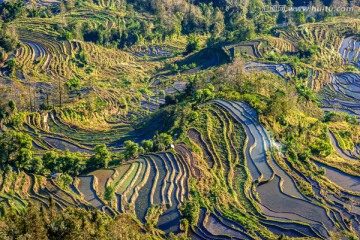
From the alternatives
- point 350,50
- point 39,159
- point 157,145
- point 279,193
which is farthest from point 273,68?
point 39,159

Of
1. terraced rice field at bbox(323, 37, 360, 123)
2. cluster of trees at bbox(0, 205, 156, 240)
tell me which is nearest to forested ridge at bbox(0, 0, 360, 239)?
cluster of trees at bbox(0, 205, 156, 240)

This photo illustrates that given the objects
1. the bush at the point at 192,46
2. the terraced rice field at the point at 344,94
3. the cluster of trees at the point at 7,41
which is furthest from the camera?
the bush at the point at 192,46

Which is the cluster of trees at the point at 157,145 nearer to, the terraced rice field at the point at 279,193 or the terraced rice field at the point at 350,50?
the terraced rice field at the point at 279,193

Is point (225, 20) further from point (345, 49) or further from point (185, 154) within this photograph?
point (185, 154)

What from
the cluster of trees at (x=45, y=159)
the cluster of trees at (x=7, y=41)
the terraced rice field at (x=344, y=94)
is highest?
the cluster of trees at (x=7, y=41)

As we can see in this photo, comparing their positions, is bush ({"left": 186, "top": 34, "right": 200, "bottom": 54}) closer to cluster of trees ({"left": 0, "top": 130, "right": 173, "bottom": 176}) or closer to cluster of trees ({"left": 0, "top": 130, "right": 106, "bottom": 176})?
cluster of trees ({"left": 0, "top": 130, "right": 173, "bottom": 176})

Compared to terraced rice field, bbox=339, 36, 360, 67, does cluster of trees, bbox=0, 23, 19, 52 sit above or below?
above

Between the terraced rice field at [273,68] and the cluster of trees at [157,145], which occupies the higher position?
the terraced rice field at [273,68]

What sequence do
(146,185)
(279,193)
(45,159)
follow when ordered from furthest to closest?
(45,159)
(279,193)
(146,185)

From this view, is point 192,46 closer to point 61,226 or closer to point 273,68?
point 273,68

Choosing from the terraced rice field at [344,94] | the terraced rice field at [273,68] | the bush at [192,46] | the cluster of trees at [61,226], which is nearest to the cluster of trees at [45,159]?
the cluster of trees at [61,226]

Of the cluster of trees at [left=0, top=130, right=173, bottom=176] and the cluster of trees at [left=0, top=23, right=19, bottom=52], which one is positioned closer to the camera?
the cluster of trees at [left=0, top=130, right=173, bottom=176]

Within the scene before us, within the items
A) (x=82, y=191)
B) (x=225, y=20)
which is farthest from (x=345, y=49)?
(x=82, y=191)
